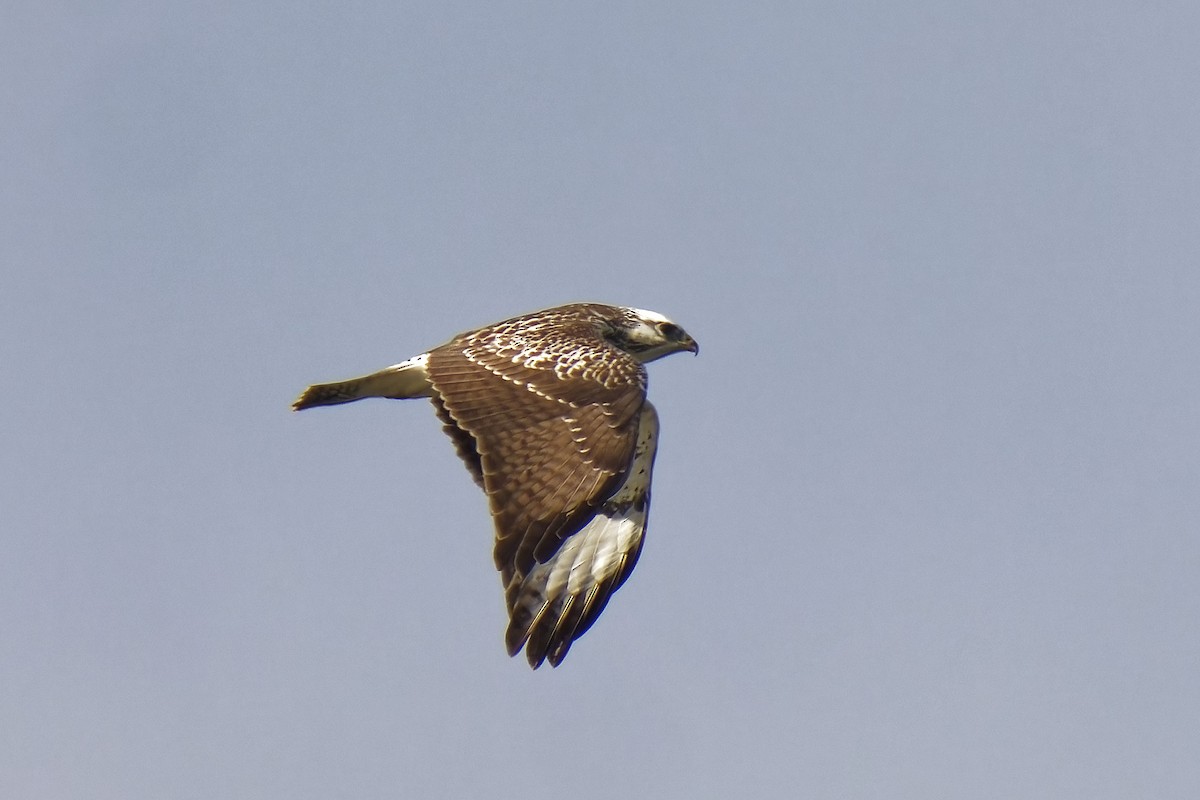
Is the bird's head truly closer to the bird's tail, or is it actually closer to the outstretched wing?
the outstretched wing

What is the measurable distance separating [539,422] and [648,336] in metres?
3.80

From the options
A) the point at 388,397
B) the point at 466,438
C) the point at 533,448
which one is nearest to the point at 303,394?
the point at 388,397

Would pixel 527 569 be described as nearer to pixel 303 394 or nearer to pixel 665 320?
pixel 303 394

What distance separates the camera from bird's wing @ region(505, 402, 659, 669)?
13188 mm

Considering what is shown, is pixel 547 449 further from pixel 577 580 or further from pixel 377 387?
pixel 377 387

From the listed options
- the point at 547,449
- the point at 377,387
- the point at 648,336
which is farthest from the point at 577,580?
the point at 648,336

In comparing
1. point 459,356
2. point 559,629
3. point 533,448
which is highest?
point 459,356

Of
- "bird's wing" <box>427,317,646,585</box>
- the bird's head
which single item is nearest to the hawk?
"bird's wing" <box>427,317,646,585</box>

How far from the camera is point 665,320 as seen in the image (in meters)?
17.2

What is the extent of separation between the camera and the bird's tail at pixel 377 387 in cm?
1520

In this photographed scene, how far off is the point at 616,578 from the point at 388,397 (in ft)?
9.41

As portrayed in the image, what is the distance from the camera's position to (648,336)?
16.9 meters

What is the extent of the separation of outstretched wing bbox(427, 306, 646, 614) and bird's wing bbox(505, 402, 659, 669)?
204 mm

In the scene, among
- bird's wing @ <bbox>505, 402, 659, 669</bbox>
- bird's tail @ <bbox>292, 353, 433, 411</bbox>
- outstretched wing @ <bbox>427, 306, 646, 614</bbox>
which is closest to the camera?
outstretched wing @ <bbox>427, 306, 646, 614</bbox>
